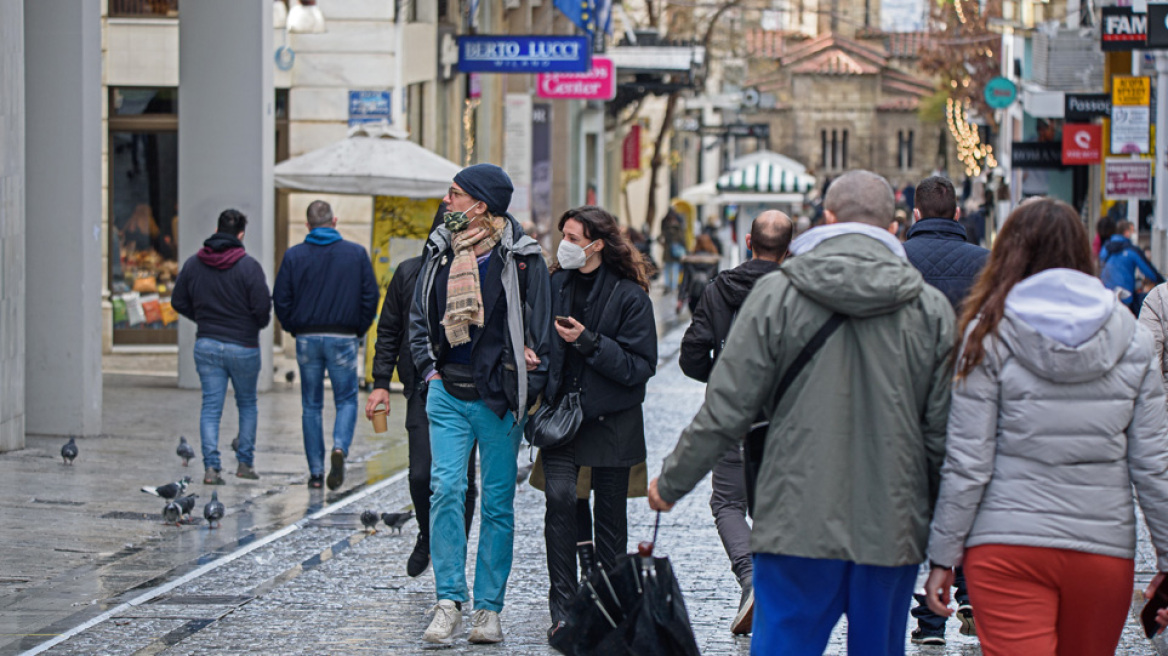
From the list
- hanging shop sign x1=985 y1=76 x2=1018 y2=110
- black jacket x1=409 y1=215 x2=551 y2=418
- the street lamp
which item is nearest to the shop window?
the street lamp

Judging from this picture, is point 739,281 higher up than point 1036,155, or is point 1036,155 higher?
point 1036,155

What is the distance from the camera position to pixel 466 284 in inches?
258

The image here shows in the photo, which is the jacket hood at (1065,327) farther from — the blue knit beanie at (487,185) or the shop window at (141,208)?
the shop window at (141,208)

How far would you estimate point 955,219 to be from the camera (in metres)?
7.29

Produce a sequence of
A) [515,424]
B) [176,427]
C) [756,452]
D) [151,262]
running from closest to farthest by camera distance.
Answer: [756,452], [515,424], [176,427], [151,262]

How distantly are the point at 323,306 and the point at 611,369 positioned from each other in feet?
14.1

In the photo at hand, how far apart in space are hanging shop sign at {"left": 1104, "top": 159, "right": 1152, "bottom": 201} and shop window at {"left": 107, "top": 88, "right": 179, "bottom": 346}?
38.5 feet

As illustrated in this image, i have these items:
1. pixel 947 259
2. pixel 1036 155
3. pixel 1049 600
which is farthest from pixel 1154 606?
pixel 1036 155

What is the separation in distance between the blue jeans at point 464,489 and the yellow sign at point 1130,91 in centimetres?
1675

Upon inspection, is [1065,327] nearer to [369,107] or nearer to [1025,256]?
[1025,256]

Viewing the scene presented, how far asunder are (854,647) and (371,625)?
2.97m

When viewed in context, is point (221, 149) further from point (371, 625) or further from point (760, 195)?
point (760, 195)

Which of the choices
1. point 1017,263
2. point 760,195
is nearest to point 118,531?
point 1017,263

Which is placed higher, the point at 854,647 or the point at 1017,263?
the point at 1017,263
